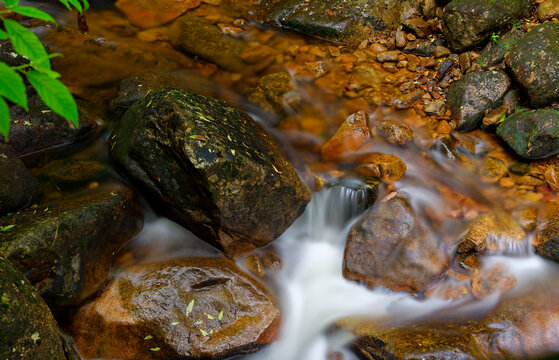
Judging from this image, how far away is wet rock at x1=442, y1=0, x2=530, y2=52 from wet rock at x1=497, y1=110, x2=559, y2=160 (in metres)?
1.49

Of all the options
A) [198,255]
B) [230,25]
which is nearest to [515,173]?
[198,255]

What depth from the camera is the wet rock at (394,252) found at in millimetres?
4242

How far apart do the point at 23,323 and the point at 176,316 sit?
4.52 ft

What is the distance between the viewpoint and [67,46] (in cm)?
667

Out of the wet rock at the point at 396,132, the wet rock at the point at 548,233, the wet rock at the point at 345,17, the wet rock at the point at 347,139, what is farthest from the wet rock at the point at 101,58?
the wet rock at the point at 548,233

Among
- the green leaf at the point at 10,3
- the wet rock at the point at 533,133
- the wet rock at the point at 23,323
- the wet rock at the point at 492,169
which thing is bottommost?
the wet rock at the point at 23,323

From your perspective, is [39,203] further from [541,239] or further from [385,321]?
[541,239]

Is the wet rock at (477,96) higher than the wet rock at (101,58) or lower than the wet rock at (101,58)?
higher

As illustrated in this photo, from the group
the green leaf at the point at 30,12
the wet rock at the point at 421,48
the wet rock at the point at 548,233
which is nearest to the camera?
the green leaf at the point at 30,12

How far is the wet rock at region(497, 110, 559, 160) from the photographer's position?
186 inches

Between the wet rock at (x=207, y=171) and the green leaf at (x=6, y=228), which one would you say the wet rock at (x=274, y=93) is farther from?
the green leaf at (x=6, y=228)

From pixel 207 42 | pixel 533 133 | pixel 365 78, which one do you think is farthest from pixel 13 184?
pixel 533 133

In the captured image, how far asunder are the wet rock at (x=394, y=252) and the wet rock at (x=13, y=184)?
3.56 metres

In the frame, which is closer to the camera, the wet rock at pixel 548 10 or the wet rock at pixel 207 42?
the wet rock at pixel 548 10
